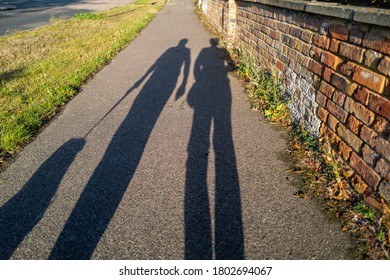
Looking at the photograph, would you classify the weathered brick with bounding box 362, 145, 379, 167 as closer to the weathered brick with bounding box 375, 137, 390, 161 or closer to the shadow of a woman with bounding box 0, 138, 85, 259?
the weathered brick with bounding box 375, 137, 390, 161

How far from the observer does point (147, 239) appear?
2336 mm

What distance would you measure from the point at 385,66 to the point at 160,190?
2153mm

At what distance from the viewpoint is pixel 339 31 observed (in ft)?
9.04

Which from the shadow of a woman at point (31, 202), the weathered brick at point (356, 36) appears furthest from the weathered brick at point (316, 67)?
the shadow of a woman at point (31, 202)

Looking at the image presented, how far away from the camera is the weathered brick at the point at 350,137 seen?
252 centimetres

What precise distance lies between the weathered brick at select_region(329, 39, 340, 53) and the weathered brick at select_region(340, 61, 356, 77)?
20 centimetres

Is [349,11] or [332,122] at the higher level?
[349,11]

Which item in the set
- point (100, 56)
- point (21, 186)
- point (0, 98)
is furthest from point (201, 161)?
point (100, 56)

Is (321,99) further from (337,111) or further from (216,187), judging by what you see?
(216,187)

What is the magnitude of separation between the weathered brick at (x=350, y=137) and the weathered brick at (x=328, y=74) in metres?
0.51

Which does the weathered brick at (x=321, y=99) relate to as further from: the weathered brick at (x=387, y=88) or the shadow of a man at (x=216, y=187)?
the shadow of a man at (x=216, y=187)

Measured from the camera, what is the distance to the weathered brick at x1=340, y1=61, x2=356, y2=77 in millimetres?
2576

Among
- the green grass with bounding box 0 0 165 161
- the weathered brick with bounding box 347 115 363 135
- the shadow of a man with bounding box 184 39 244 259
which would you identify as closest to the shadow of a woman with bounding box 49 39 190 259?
the shadow of a man with bounding box 184 39 244 259

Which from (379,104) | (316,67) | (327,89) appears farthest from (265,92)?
(379,104)
